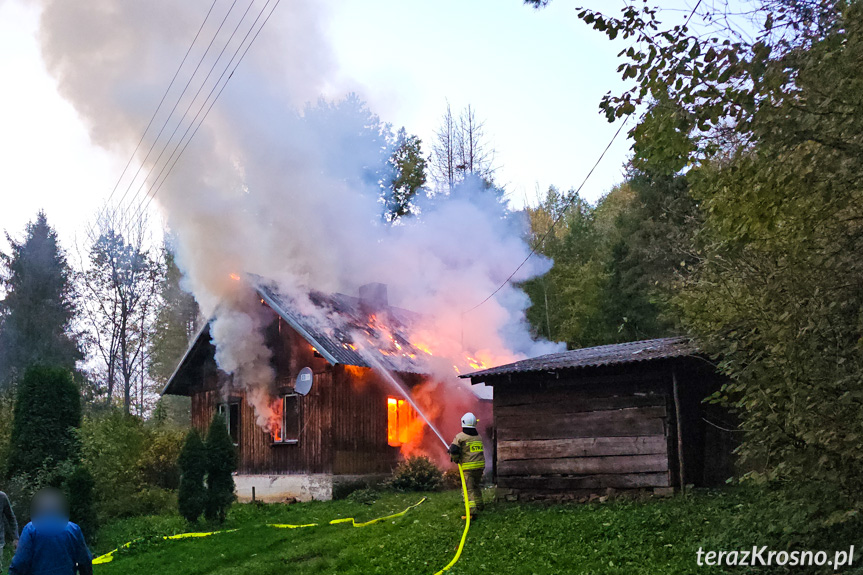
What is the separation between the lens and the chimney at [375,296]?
2778 centimetres

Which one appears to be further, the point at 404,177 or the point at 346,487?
the point at 404,177

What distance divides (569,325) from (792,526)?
1134 inches

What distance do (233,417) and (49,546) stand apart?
54.3ft

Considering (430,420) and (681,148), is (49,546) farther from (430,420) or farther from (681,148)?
(430,420)

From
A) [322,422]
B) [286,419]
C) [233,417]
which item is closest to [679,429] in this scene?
[322,422]

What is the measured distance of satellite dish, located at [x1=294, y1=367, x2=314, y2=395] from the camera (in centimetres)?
2131

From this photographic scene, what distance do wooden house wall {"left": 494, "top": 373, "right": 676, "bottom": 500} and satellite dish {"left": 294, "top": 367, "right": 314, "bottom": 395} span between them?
719cm

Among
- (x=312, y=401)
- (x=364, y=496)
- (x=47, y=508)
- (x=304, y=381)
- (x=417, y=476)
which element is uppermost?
(x=304, y=381)

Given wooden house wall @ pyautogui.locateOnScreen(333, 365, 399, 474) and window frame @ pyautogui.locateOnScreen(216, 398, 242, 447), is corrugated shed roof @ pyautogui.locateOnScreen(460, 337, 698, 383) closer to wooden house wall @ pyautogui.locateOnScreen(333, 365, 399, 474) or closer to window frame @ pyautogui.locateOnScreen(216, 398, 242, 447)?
wooden house wall @ pyautogui.locateOnScreen(333, 365, 399, 474)

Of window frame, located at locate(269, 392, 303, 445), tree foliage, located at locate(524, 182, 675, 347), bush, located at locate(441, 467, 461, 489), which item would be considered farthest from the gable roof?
tree foliage, located at locate(524, 182, 675, 347)

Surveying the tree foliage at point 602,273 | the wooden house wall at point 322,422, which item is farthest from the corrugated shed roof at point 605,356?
the tree foliage at point 602,273

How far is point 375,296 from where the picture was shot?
2814 cm

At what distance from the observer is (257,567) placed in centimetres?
1173

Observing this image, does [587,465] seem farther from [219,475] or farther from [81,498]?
[81,498]
